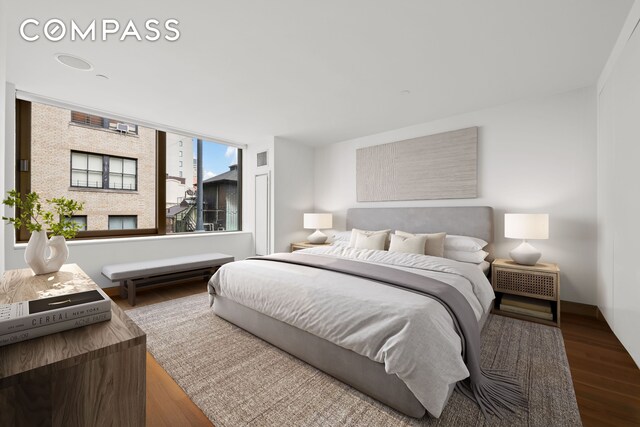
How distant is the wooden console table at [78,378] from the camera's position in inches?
26.8

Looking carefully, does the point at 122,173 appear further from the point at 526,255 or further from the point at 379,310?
the point at 526,255

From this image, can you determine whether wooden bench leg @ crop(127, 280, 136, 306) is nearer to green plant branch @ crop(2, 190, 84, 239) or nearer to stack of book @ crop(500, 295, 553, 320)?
green plant branch @ crop(2, 190, 84, 239)

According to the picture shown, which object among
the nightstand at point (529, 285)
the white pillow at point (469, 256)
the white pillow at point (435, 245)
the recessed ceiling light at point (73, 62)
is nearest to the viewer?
the recessed ceiling light at point (73, 62)

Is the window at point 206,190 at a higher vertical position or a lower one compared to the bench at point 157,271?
higher

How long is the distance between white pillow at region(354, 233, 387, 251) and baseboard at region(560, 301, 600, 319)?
80.2 inches

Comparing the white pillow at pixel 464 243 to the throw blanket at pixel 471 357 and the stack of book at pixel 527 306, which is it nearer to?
the stack of book at pixel 527 306

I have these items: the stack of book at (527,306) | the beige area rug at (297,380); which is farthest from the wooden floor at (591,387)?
the stack of book at (527,306)

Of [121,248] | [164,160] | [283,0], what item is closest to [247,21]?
[283,0]

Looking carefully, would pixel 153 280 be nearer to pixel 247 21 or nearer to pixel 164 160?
pixel 164 160

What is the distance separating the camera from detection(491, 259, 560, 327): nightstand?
2.58 metres

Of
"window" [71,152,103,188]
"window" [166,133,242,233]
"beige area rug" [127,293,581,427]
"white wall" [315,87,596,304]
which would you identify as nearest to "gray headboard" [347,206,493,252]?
"white wall" [315,87,596,304]

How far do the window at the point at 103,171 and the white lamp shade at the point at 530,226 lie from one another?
5571 mm

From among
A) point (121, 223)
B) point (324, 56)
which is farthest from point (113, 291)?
point (324, 56)

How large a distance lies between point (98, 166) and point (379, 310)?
4953 millimetres
